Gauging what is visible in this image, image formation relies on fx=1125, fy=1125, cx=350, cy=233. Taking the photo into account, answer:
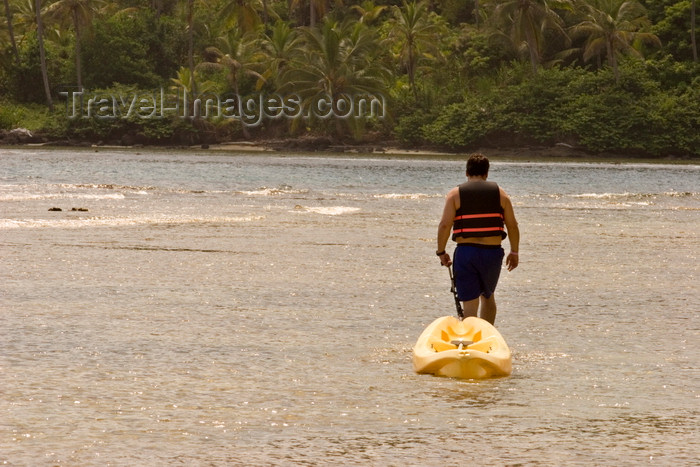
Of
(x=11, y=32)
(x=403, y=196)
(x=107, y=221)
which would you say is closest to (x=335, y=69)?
(x=11, y=32)

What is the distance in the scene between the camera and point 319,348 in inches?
355

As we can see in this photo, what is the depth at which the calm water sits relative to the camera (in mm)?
6160

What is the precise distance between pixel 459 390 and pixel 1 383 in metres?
3.04

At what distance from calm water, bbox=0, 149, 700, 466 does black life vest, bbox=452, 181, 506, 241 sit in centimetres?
106

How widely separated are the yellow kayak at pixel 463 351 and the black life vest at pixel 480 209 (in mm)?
660

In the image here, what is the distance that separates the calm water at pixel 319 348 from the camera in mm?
6160

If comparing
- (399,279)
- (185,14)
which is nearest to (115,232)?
(399,279)

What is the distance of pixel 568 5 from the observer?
70.6m

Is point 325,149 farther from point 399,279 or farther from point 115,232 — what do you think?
Answer: point 399,279

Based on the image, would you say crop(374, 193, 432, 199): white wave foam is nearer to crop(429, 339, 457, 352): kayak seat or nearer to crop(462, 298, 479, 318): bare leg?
crop(462, 298, 479, 318): bare leg

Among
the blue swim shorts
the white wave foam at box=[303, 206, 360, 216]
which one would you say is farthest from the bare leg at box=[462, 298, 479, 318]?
the white wave foam at box=[303, 206, 360, 216]

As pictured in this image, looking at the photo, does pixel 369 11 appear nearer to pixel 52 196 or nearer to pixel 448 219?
pixel 52 196

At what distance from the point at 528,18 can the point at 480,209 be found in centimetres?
6085

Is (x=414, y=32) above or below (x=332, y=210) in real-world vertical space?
above
